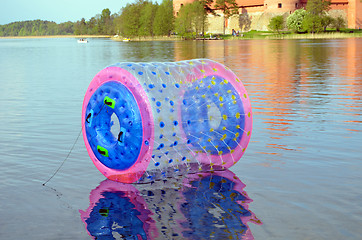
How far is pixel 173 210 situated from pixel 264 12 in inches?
4645

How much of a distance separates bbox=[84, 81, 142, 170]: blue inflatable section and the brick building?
10755cm

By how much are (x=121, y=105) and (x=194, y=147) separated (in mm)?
1140

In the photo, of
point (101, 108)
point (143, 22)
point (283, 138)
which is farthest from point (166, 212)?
point (143, 22)

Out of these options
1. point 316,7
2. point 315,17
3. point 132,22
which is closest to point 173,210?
point 315,17

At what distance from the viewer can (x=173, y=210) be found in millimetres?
5672

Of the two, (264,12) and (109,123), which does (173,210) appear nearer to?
(109,123)

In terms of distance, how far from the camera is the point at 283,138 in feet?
30.3

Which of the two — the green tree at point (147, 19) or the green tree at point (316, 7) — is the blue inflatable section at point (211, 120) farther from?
the green tree at point (147, 19)

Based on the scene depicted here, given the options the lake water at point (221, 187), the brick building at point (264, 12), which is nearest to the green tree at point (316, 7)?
the brick building at point (264, 12)

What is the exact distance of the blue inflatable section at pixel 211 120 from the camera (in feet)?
22.1

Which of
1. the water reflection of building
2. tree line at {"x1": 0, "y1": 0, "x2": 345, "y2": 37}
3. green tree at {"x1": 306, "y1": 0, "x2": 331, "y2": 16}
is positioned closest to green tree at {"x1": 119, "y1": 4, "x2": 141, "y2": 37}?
tree line at {"x1": 0, "y1": 0, "x2": 345, "y2": 37}

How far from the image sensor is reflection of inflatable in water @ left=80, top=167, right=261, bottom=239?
5.00m

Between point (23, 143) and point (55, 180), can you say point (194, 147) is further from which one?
point (23, 143)

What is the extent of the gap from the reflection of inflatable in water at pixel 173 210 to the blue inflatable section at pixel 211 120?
1.57ft
